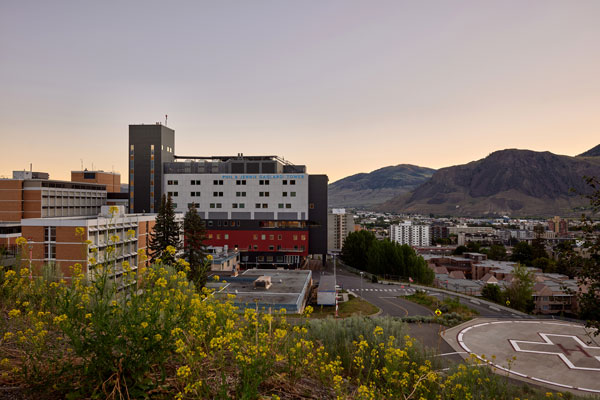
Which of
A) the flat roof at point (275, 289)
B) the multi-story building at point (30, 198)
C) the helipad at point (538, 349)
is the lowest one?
the helipad at point (538, 349)

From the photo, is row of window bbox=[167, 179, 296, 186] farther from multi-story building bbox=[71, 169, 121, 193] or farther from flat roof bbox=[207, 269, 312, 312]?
multi-story building bbox=[71, 169, 121, 193]

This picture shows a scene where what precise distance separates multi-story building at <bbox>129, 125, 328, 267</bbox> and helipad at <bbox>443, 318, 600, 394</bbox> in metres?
42.2

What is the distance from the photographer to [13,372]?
5898 mm

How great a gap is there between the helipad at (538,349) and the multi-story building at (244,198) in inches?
1661

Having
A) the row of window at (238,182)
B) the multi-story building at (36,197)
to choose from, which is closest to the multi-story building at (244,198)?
the row of window at (238,182)

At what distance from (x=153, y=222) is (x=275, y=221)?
2697cm

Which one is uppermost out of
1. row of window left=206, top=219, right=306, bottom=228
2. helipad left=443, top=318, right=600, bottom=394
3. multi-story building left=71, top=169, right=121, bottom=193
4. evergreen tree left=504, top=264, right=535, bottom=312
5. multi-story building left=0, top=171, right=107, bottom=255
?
multi-story building left=71, top=169, right=121, bottom=193

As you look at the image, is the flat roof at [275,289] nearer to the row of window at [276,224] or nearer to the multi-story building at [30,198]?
the row of window at [276,224]

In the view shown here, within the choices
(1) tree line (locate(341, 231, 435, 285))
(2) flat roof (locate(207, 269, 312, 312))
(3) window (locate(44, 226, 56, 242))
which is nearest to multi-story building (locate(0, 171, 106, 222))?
(3) window (locate(44, 226, 56, 242))

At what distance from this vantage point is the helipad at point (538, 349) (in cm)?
2227

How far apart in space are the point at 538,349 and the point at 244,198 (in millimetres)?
56878

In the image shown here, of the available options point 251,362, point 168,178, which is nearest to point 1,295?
point 251,362

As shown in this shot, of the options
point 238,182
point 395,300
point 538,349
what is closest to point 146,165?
point 238,182

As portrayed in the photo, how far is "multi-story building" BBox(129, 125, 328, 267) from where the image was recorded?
239 feet
